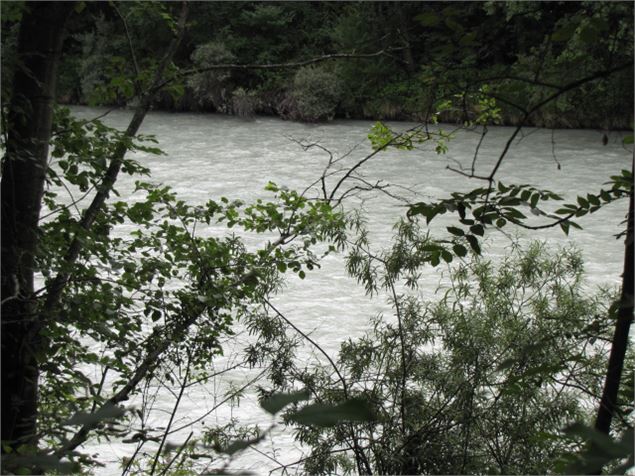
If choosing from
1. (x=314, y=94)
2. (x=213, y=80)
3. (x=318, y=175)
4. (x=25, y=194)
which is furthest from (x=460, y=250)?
(x=213, y=80)

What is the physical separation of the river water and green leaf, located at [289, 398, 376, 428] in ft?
9.88

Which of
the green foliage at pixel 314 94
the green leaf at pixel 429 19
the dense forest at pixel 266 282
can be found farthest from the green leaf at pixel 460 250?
the green foliage at pixel 314 94

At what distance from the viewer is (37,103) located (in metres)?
2.05

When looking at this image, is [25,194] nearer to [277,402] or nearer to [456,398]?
[456,398]

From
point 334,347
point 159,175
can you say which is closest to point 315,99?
point 159,175

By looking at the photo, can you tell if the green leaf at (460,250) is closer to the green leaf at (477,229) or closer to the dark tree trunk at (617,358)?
the green leaf at (477,229)

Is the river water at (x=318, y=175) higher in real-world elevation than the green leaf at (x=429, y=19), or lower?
lower

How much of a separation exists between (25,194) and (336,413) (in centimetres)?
181

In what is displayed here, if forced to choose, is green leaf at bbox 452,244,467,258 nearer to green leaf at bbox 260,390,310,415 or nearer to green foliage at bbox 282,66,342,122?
green leaf at bbox 260,390,310,415

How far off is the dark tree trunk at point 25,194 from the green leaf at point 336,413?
1605 millimetres

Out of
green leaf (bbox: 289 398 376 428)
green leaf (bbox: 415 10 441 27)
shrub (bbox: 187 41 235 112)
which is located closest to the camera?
green leaf (bbox: 289 398 376 428)

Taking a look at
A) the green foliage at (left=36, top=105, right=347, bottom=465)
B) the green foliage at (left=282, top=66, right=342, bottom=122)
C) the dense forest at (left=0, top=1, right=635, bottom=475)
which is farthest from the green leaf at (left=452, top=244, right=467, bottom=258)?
the green foliage at (left=282, top=66, right=342, bottom=122)

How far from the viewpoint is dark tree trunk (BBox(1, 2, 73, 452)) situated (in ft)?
6.45

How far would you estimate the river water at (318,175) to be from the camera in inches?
193
